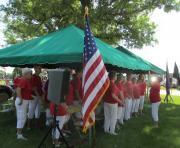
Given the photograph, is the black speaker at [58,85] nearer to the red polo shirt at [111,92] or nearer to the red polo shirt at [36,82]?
the red polo shirt at [111,92]

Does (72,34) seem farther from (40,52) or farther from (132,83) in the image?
(132,83)

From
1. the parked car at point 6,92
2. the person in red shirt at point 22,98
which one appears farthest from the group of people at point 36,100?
the parked car at point 6,92

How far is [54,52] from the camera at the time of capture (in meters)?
9.92

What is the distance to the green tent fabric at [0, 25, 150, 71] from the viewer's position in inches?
379

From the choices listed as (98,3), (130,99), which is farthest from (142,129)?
(98,3)

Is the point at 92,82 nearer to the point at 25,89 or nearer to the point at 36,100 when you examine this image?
the point at 25,89

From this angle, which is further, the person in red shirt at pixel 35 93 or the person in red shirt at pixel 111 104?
the person in red shirt at pixel 35 93

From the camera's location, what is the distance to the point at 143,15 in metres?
29.5

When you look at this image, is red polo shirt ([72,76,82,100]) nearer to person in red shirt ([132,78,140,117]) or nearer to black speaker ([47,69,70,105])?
black speaker ([47,69,70,105])

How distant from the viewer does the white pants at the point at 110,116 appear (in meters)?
11.4

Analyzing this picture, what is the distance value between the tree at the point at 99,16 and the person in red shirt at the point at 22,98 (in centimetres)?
1380

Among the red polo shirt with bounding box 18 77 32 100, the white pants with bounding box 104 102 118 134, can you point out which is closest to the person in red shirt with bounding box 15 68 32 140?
the red polo shirt with bounding box 18 77 32 100

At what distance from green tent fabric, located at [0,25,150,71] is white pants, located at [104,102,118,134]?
1.30 metres

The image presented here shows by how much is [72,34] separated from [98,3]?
15.8 metres
